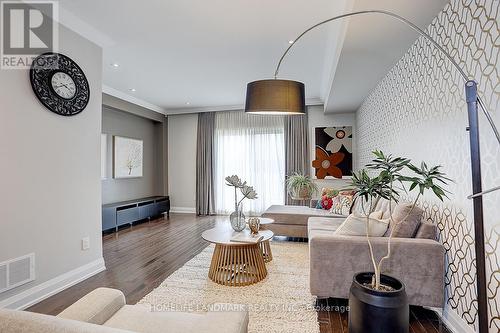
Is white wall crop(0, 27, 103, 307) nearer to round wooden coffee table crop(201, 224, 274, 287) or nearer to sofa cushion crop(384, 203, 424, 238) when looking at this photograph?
round wooden coffee table crop(201, 224, 274, 287)

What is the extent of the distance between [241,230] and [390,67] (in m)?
2.67

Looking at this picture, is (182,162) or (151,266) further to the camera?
(182,162)

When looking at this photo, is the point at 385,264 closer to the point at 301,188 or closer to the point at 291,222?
the point at 291,222

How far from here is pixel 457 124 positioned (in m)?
1.92

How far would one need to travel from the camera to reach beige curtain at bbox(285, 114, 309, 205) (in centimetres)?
607

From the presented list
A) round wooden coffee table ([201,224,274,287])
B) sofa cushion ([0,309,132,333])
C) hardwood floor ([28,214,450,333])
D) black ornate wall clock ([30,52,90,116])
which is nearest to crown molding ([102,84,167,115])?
black ornate wall clock ([30,52,90,116])

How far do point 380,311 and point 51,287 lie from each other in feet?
9.05

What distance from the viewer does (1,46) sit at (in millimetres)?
2168

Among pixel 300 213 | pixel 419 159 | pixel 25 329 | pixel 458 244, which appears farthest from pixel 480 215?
pixel 300 213

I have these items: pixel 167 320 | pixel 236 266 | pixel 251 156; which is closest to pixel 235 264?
pixel 236 266

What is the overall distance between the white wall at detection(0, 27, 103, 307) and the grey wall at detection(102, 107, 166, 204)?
2.57 metres

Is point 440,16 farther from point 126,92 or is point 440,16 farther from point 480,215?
point 126,92

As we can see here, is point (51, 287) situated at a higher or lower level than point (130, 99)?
lower

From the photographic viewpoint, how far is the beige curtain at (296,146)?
6.07 m
